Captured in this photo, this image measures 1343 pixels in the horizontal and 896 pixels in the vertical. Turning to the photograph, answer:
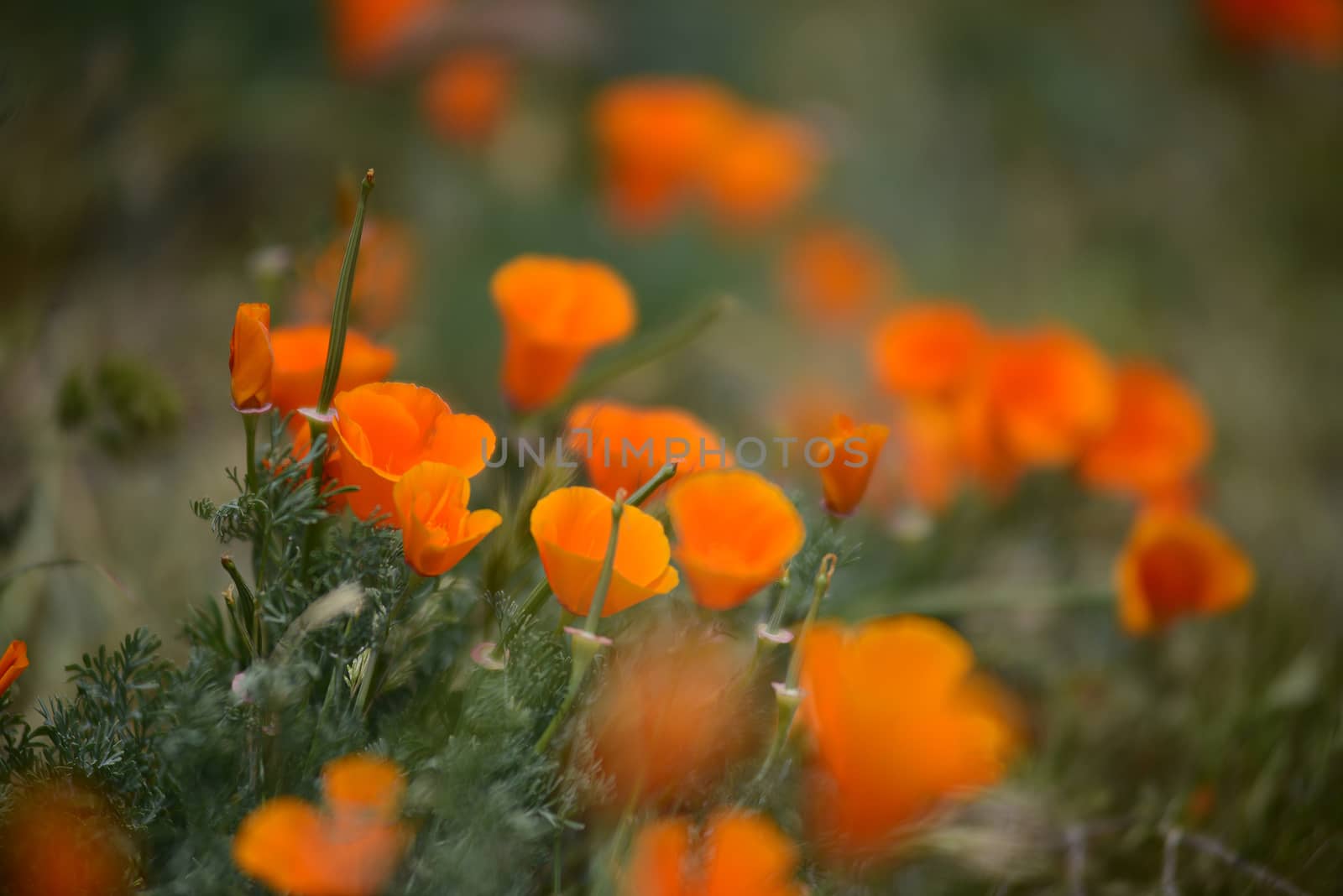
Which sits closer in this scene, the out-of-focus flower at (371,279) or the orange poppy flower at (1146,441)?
the out-of-focus flower at (371,279)

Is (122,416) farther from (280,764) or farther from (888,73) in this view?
(888,73)

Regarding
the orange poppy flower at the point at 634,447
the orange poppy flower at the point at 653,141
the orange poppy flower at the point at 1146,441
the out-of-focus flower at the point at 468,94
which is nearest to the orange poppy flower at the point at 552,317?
the orange poppy flower at the point at 634,447

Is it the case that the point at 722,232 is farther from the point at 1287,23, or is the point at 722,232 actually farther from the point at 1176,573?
the point at 1287,23

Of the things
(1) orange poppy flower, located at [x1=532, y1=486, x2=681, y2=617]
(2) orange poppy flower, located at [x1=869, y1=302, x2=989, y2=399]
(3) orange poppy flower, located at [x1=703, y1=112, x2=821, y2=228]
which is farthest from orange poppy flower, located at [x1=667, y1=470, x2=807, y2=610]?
(3) orange poppy flower, located at [x1=703, y1=112, x2=821, y2=228]

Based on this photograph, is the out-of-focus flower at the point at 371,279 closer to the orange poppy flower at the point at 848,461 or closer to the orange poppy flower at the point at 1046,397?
the orange poppy flower at the point at 848,461

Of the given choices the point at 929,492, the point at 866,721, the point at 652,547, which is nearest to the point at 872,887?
the point at 866,721

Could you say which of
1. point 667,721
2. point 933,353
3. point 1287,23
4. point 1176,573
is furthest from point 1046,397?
point 1287,23

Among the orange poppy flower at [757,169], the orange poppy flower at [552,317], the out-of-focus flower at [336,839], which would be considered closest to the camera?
the out-of-focus flower at [336,839]
